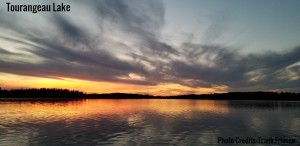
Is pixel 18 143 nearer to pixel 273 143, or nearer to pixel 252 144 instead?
pixel 252 144

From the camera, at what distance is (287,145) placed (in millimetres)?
32094

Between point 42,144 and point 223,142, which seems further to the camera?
point 223,142

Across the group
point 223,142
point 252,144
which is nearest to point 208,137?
point 223,142

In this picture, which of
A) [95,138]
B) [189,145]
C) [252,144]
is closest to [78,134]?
[95,138]

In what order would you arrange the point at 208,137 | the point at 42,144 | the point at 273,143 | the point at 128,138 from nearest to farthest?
the point at 42,144
the point at 273,143
the point at 128,138
the point at 208,137

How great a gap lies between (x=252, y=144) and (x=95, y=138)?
1850 cm

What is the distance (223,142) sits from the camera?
110 ft

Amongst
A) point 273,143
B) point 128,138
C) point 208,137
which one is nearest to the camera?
point 273,143

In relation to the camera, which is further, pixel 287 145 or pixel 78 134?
pixel 78 134

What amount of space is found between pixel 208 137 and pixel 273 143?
26.5 feet

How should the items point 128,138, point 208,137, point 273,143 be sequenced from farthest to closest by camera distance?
point 208,137
point 128,138
point 273,143

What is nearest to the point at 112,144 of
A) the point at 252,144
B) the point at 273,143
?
the point at 252,144

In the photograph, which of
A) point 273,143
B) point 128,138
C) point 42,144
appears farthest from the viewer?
point 128,138

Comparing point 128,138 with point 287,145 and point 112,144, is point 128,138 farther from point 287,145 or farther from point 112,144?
point 287,145
